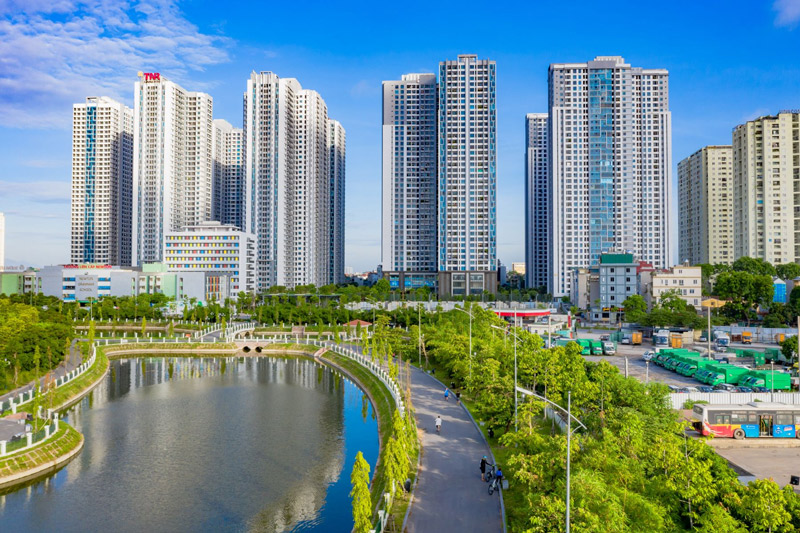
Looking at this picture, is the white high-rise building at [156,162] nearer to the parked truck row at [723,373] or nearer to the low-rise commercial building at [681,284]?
the low-rise commercial building at [681,284]

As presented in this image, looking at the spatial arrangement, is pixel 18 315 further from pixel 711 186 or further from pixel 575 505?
pixel 711 186

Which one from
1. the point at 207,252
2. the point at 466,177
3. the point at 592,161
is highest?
the point at 592,161

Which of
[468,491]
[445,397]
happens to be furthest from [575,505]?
[445,397]

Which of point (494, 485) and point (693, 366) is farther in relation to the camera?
point (693, 366)

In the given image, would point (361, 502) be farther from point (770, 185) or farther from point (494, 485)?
point (770, 185)

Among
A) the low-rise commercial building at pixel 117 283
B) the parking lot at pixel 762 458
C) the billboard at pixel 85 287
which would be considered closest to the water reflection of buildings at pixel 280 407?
the parking lot at pixel 762 458

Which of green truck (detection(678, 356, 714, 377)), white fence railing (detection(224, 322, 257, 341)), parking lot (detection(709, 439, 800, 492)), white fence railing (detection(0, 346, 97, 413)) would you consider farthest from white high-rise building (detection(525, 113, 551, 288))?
parking lot (detection(709, 439, 800, 492))

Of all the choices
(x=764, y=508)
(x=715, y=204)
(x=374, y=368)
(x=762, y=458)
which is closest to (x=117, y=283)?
(x=374, y=368)

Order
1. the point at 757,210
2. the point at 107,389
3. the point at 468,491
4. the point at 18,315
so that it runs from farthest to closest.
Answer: the point at 757,210, the point at 18,315, the point at 107,389, the point at 468,491
